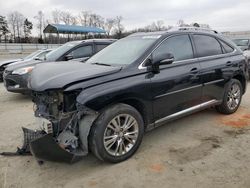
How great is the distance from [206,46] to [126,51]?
161cm

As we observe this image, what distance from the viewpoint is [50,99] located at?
367cm

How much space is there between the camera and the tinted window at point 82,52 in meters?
7.92

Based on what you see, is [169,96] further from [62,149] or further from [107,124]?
[62,149]

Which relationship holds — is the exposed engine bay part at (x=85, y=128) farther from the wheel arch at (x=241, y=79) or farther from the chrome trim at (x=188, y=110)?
the wheel arch at (x=241, y=79)

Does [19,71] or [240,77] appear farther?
[19,71]

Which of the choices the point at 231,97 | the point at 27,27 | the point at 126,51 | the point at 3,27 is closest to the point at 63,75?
the point at 126,51

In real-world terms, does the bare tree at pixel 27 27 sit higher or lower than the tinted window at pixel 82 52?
higher

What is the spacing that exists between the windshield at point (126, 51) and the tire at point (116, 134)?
81 cm

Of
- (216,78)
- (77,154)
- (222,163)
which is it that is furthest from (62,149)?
(216,78)

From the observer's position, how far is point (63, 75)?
363 centimetres

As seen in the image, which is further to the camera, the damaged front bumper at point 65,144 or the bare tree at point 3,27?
the bare tree at point 3,27

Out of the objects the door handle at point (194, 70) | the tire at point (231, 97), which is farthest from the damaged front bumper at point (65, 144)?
the tire at point (231, 97)

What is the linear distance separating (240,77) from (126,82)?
10.4 feet

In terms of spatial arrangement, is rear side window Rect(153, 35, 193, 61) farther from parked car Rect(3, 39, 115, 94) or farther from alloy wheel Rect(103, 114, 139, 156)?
parked car Rect(3, 39, 115, 94)
